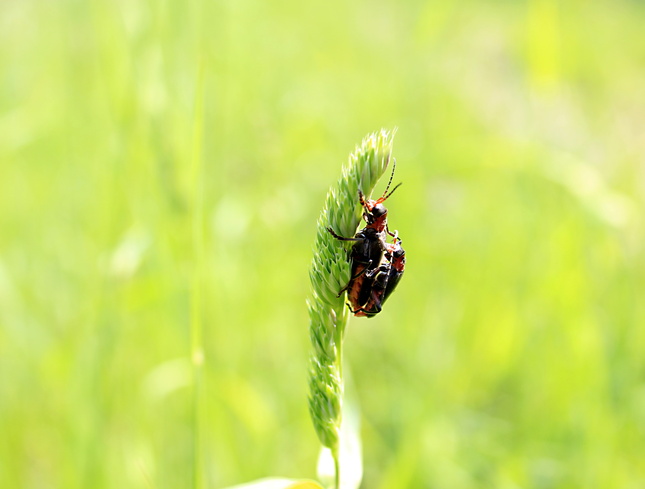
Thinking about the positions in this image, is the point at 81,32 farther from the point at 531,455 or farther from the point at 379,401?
the point at 531,455

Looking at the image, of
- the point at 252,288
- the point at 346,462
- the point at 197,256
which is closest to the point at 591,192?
the point at 252,288

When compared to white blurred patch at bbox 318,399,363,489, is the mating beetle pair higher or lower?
higher

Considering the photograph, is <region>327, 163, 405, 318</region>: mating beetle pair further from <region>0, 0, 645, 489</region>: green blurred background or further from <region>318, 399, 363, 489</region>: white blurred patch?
<region>0, 0, 645, 489</region>: green blurred background

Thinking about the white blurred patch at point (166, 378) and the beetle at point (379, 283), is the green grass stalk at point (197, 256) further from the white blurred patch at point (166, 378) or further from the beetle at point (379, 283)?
the white blurred patch at point (166, 378)

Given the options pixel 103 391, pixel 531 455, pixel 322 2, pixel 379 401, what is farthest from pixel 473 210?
pixel 322 2

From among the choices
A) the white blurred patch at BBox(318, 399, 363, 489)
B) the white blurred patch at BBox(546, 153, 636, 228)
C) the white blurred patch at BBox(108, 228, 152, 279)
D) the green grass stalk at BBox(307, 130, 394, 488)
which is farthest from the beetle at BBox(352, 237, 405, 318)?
the white blurred patch at BBox(546, 153, 636, 228)

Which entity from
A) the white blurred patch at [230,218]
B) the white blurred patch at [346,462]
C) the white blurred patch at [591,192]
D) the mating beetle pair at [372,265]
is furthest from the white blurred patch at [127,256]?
the white blurred patch at [591,192]
